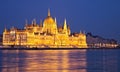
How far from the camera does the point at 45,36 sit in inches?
4321

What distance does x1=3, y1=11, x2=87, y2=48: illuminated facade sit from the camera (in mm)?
106312

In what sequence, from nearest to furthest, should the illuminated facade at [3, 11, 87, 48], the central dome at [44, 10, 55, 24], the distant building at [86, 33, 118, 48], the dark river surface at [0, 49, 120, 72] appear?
1. the dark river surface at [0, 49, 120, 72]
2. the illuminated facade at [3, 11, 87, 48]
3. the central dome at [44, 10, 55, 24]
4. the distant building at [86, 33, 118, 48]

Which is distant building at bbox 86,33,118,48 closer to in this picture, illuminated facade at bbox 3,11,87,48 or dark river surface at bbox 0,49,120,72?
illuminated facade at bbox 3,11,87,48

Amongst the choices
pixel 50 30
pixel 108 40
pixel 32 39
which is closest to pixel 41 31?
pixel 50 30

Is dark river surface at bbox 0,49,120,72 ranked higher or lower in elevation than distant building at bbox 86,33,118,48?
lower

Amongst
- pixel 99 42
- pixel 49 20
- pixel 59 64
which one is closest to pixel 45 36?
pixel 49 20

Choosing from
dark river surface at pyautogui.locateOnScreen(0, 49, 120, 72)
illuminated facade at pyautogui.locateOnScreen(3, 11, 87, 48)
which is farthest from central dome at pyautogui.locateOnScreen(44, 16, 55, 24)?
dark river surface at pyautogui.locateOnScreen(0, 49, 120, 72)

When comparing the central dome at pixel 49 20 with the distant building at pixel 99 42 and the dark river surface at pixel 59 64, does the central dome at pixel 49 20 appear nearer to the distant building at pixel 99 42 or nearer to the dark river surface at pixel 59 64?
the distant building at pixel 99 42

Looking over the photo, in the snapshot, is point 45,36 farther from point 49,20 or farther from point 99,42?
point 99,42

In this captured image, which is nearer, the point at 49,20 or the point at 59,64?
the point at 59,64

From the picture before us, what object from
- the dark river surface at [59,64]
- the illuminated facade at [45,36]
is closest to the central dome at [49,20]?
the illuminated facade at [45,36]

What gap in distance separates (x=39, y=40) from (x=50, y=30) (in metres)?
8.14

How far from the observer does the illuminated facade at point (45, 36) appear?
10631cm

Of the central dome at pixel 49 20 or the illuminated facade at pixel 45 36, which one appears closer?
the illuminated facade at pixel 45 36
